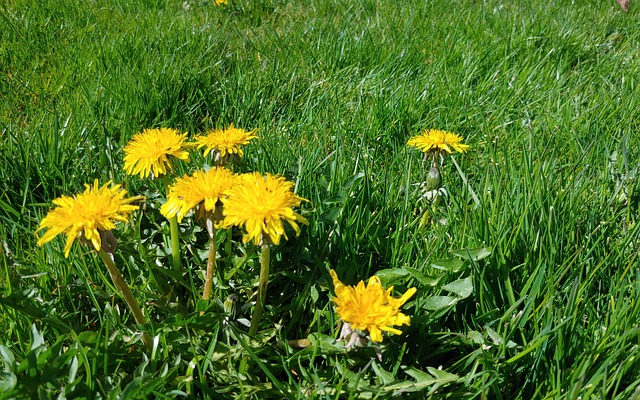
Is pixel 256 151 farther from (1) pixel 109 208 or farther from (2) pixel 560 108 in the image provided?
(2) pixel 560 108

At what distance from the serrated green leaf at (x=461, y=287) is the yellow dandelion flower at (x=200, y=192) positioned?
0.50m

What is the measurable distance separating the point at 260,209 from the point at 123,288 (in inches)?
12.8

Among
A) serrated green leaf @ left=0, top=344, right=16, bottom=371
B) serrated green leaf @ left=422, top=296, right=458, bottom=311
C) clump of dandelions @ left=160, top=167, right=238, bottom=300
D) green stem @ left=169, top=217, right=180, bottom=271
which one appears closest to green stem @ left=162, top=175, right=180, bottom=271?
green stem @ left=169, top=217, right=180, bottom=271

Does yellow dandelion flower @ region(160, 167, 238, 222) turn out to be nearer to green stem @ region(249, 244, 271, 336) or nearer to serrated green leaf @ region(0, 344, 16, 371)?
green stem @ region(249, 244, 271, 336)

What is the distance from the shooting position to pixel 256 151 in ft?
5.93

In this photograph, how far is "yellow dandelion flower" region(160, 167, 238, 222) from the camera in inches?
42.2

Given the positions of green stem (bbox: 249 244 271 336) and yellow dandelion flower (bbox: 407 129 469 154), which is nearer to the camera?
green stem (bbox: 249 244 271 336)

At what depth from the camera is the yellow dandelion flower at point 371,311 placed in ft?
3.26

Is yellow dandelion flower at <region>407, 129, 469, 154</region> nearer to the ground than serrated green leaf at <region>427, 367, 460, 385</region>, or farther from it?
farther from it

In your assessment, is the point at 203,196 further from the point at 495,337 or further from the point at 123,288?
the point at 495,337

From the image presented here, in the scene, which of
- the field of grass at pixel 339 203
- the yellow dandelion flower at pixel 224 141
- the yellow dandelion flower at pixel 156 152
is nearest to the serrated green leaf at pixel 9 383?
the field of grass at pixel 339 203

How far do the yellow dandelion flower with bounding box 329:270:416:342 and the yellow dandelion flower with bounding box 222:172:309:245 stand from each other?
159mm

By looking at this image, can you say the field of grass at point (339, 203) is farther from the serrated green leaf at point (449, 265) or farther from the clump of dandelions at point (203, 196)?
the clump of dandelions at point (203, 196)

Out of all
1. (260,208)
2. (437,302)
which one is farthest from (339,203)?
(260,208)
